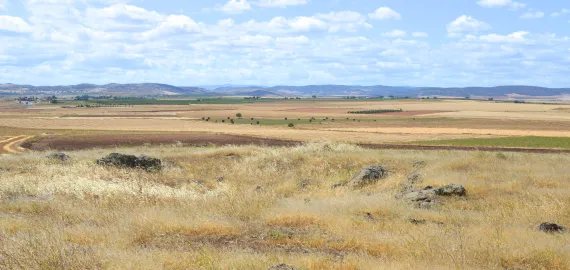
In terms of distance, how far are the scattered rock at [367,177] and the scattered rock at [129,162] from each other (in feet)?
41.9

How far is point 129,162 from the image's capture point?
30.0 m

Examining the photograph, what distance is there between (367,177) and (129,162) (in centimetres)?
1489

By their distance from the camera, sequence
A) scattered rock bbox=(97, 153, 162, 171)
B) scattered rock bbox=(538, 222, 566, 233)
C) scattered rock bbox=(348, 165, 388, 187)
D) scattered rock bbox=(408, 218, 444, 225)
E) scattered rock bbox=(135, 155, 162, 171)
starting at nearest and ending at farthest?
scattered rock bbox=(538, 222, 566, 233) → scattered rock bbox=(408, 218, 444, 225) → scattered rock bbox=(348, 165, 388, 187) → scattered rock bbox=(97, 153, 162, 171) → scattered rock bbox=(135, 155, 162, 171)

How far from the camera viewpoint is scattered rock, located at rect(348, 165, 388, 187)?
80.1 feet

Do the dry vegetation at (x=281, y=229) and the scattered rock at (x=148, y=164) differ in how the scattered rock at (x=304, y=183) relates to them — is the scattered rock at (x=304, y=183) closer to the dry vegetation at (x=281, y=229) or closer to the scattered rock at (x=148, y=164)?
the dry vegetation at (x=281, y=229)

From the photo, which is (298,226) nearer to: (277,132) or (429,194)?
(429,194)

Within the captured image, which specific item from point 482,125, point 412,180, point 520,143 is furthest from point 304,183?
point 482,125

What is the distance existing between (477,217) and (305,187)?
479 inches

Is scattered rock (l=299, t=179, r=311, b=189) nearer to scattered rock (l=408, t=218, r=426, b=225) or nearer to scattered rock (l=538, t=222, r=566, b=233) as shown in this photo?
scattered rock (l=408, t=218, r=426, b=225)

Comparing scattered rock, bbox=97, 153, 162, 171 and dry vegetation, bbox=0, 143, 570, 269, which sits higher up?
dry vegetation, bbox=0, 143, 570, 269

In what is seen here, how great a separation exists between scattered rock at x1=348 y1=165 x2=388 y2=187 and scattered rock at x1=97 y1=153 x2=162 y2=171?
12.8 meters

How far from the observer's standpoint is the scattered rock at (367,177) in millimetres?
24422

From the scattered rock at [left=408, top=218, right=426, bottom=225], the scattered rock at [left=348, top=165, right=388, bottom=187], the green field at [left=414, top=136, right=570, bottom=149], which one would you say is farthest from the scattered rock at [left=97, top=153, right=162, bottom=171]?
the green field at [left=414, top=136, right=570, bottom=149]

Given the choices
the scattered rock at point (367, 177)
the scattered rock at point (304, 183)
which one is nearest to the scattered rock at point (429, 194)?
the scattered rock at point (367, 177)
